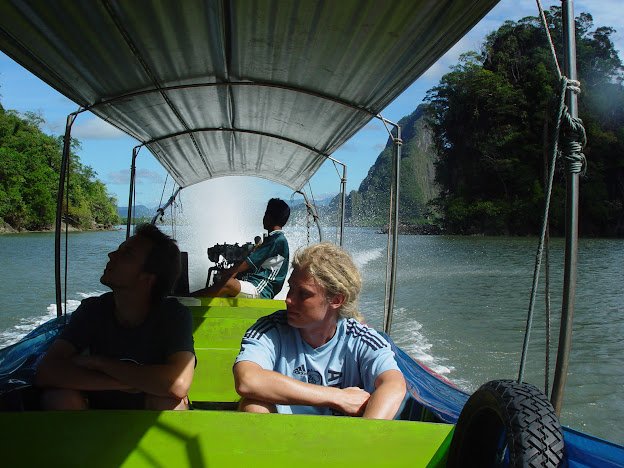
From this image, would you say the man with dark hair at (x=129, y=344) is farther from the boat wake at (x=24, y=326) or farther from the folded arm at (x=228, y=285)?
the boat wake at (x=24, y=326)

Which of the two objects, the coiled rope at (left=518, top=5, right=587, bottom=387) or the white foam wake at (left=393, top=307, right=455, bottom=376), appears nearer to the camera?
the coiled rope at (left=518, top=5, right=587, bottom=387)

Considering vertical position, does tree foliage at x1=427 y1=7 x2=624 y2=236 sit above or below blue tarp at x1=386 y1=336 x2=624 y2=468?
above

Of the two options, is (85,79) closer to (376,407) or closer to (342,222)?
(376,407)

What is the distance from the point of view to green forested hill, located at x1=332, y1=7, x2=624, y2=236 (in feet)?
154

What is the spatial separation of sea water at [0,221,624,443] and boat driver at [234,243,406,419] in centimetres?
445

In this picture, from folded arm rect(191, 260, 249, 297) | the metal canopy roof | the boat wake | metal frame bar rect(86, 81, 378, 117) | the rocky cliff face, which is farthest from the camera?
the rocky cliff face

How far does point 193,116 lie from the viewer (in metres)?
5.92

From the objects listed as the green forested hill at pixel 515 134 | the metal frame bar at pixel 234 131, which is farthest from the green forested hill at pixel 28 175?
the metal frame bar at pixel 234 131

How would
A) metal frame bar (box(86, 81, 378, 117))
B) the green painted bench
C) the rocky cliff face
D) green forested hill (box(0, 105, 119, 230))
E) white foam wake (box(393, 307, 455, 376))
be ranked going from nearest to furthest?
the green painted bench < metal frame bar (box(86, 81, 378, 117)) < white foam wake (box(393, 307, 455, 376)) < green forested hill (box(0, 105, 119, 230)) < the rocky cliff face

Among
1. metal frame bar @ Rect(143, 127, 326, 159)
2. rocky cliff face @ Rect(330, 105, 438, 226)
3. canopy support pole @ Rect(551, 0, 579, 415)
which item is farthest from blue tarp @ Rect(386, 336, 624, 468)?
rocky cliff face @ Rect(330, 105, 438, 226)

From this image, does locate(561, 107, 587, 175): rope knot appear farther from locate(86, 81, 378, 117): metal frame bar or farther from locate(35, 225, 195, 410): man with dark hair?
locate(86, 81, 378, 117): metal frame bar

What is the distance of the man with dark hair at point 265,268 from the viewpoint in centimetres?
556

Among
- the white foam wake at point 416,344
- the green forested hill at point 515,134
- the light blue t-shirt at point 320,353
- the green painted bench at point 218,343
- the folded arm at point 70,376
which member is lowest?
the white foam wake at point 416,344

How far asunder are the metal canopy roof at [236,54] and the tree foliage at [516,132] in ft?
135
